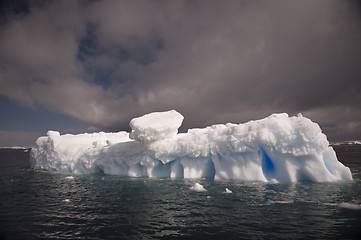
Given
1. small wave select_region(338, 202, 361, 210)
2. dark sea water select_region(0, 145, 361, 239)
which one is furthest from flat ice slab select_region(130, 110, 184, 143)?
small wave select_region(338, 202, 361, 210)

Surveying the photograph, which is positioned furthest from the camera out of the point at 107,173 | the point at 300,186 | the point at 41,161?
the point at 41,161

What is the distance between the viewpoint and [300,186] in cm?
1280

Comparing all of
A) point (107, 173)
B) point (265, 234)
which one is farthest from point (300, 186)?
point (107, 173)

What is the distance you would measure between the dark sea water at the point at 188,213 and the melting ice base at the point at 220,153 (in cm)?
179

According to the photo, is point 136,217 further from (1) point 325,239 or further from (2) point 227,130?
(2) point 227,130

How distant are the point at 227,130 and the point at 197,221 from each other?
1006 cm

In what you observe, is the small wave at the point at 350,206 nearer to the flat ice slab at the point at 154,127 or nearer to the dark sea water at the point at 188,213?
the dark sea water at the point at 188,213

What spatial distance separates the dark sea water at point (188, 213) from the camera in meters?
6.87

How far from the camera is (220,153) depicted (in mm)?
16188

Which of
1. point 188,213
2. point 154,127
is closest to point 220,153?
point 154,127

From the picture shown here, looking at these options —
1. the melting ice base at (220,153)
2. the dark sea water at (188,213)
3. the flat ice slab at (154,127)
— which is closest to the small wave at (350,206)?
the dark sea water at (188,213)

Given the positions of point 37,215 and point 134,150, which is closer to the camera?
point 37,215

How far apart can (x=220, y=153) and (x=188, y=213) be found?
8.20 metres

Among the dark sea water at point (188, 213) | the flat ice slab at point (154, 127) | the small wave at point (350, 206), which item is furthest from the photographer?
the flat ice slab at point (154, 127)
